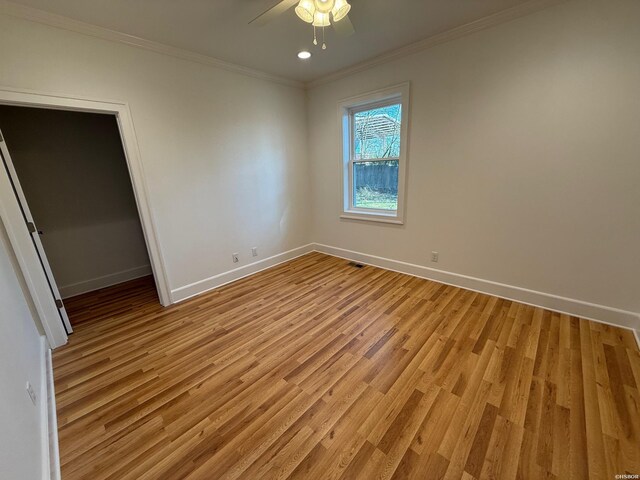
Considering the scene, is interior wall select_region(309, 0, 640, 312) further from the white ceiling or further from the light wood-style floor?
the light wood-style floor

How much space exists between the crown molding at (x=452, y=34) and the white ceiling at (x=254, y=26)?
0.19ft

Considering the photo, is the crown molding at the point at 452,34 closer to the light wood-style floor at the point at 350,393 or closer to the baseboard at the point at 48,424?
the light wood-style floor at the point at 350,393

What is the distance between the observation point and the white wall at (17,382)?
99 centimetres

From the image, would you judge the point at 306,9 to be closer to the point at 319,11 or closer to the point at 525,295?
the point at 319,11

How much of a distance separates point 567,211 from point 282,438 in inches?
117

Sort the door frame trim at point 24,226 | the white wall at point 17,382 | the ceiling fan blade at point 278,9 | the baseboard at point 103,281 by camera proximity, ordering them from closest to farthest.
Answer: the white wall at point 17,382
the ceiling fan blade at point 278,9
the door frame trim at point 24,226
the baseboard at point 103,281

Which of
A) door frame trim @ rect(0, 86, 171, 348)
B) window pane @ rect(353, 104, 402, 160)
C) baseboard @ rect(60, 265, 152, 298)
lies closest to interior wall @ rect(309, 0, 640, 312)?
window pane @ rect(353, 104, 402, 160)

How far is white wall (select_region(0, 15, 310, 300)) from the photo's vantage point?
2074 millimetres

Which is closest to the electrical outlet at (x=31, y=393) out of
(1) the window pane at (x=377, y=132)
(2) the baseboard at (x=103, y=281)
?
(2) the baseboard at (x=103, y=281)

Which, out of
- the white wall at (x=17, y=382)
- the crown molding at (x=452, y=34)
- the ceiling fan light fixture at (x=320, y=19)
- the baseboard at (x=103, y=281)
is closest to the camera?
the white wall at (x=17, y=382)

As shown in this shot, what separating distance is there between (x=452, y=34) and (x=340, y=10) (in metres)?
1.56

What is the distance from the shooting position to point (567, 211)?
7.53 feet

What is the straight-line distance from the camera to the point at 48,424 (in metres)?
1.50

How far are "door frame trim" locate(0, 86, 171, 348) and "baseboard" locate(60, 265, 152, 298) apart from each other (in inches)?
54.1
